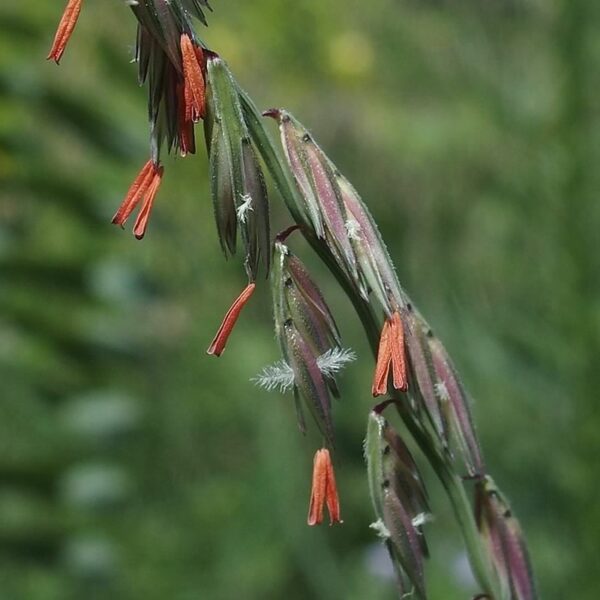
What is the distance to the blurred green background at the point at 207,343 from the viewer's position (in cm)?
309

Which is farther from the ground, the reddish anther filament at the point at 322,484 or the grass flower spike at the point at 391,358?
the grass flower spike at the point at 391,358

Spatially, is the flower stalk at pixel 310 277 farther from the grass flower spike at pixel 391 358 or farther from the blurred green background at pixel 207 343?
the blurred green background at pixel 207 343

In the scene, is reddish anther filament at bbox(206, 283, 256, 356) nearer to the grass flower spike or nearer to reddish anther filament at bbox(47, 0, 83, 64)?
the grass flower spike

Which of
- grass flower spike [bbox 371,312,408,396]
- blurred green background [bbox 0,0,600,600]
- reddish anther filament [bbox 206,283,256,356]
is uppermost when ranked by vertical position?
blurred green background [bbox 0,0,600,600]

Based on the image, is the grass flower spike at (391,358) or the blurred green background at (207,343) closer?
the grass flower spike at (391,358)

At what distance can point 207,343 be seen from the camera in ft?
11.7

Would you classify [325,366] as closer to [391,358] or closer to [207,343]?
[391,358]

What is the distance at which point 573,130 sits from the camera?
329 centimetres

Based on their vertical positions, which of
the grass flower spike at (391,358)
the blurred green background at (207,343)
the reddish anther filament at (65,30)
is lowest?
the grass flower spike at (391,358)

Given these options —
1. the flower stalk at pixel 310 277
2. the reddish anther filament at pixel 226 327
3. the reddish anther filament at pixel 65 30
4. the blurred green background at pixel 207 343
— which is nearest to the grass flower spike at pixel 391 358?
the flower stalk at pixel 310 277

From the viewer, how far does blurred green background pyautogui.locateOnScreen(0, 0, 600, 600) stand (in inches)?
121

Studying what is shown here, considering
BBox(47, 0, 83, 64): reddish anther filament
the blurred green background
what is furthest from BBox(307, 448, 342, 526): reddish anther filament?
the blurred green background

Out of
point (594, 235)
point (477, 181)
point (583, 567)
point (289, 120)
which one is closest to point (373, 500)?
point (289, 120)

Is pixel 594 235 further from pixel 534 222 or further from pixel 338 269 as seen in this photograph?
pixel 338 269
